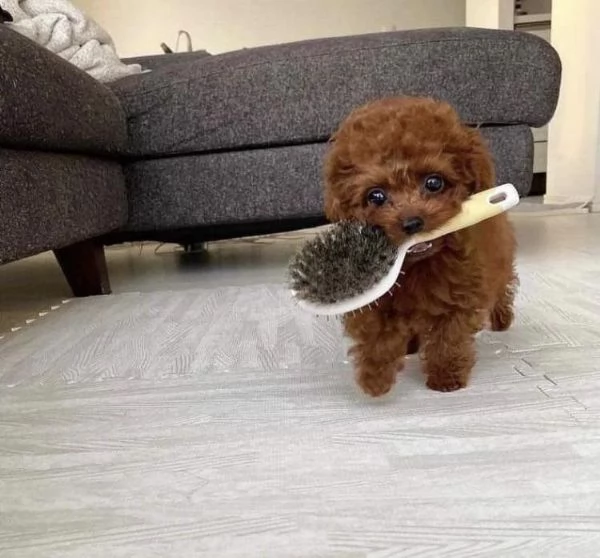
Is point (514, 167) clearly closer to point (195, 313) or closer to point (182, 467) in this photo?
point (195, 313)

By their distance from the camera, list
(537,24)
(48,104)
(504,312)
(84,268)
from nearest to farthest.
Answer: (504,312), (48,104), (84,268), (537,24)

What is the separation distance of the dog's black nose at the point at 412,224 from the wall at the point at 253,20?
3.75m

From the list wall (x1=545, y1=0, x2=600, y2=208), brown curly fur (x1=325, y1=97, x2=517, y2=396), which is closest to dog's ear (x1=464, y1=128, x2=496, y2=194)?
brown curly fur (x1=325, y1=97, x2=517, y2=396)

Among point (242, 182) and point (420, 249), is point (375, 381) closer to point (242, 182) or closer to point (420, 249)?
point (420, 249)

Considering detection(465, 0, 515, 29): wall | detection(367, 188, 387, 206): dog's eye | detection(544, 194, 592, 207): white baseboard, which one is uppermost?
detection(465, 0, 515, 29): wall

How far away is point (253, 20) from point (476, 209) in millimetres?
3765

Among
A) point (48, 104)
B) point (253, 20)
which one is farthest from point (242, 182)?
point (253, 20)

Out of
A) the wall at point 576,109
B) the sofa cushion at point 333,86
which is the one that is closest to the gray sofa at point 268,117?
the sofa cushion at point 333,86

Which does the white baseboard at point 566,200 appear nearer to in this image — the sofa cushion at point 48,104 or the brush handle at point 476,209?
the sofa cushion at point 48,104

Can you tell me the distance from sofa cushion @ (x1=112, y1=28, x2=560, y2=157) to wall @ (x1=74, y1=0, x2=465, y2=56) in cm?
262

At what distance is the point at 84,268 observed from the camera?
1.61 meters

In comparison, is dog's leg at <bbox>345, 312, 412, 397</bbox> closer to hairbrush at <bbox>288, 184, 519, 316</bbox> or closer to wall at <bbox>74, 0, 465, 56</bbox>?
hairbrush at <bbox>288, 184, 519, 316</bbox>

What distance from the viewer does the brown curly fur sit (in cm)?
71

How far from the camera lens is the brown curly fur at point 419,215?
0.71 metres
